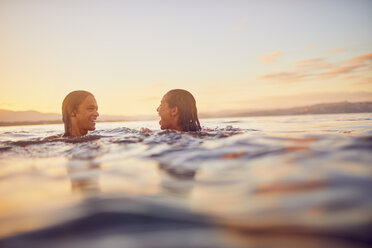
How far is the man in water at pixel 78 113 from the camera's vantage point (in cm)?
621

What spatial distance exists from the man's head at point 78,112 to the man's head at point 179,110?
1950mm

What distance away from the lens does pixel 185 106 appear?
665 cm

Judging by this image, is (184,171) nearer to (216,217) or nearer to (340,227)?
(216,217)

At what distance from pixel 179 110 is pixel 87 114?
2.57 m

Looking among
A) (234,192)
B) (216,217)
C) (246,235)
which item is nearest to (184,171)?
(234,192)

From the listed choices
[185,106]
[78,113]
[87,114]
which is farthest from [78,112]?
[185,106]

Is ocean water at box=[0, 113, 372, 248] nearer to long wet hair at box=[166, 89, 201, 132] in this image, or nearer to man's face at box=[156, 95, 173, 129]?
long wet hair at box=[166, 89, 201, 132]

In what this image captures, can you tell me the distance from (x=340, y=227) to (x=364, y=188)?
765mm

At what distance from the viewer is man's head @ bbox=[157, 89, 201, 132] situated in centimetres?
668

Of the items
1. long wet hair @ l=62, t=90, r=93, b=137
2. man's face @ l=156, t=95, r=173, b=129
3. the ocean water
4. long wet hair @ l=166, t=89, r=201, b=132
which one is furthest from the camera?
man's face @ l=156, t=95, r=173, b=129

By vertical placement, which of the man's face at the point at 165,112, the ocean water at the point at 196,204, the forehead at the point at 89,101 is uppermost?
the forehead at the point at 89,101

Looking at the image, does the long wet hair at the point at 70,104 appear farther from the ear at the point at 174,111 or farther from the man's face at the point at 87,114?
the ear at the point at 174,111

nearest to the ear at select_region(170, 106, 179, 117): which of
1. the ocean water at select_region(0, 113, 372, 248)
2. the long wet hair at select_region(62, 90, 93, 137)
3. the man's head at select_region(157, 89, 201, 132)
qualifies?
the man's head at select_region(157, 89, 201, 132)

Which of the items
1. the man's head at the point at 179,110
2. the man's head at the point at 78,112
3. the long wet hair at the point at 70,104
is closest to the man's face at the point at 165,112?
the man's head at the point at 179,110
